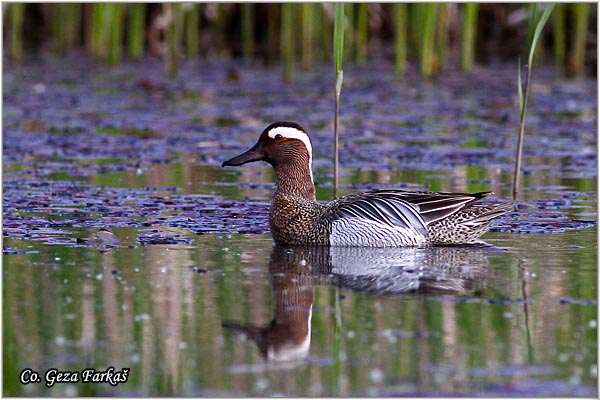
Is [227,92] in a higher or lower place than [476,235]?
higher

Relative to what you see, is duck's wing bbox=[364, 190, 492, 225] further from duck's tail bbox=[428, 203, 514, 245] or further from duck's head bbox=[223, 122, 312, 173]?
duck's head bbox=[223, 122, 312, 173]

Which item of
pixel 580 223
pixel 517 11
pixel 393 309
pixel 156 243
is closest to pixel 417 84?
pixel 517 11

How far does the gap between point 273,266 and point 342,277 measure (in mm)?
575

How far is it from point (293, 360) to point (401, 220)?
305 cm

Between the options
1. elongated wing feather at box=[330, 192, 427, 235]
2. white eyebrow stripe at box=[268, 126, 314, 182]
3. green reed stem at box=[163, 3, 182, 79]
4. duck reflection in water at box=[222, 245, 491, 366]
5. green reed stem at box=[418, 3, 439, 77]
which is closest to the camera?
duck reflection in water at box=[222, 245, 491, 366]

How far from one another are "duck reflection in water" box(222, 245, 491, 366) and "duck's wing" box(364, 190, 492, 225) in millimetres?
239

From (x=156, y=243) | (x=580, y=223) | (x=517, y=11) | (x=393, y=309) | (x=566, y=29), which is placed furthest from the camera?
(x=566, y=29)

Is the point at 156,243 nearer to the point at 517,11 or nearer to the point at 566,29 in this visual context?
the point at 517,11

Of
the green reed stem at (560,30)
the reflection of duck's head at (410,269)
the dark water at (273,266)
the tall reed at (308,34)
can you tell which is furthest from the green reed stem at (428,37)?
the reflection of duck's head at (410,269)

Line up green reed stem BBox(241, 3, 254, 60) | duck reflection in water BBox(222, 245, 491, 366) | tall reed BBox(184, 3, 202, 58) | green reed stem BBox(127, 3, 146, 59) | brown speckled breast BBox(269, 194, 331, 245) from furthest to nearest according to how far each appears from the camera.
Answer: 1. green reed stem BBox(241, 3, 254, 60)
2. tall reed BBox(184, 3, 202, 58)
3. green reed stem BBox(127, 3, 146, 59)
4. brown speckled breast BBox(269, 194, 331, 245)
5. duck reflection in water BBox(222, 245, 491, 366)

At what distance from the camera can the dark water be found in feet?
17.6

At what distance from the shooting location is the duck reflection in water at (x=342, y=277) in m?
5.90

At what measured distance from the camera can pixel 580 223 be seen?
8977 mm

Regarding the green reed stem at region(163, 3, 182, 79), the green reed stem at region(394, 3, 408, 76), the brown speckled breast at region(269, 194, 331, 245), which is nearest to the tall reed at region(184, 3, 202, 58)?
the green reed stem at region(163, 3, 182, 79)
